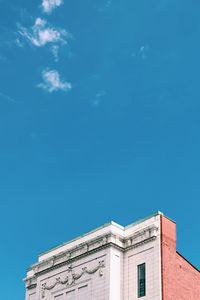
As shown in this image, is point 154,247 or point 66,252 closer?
point 154,247

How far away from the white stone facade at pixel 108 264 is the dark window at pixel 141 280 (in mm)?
282

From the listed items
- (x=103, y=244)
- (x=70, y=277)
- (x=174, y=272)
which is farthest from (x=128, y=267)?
(x=70, y=277)

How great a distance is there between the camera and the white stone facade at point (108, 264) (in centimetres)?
4597

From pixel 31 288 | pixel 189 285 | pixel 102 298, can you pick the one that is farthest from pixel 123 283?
pixel 31 288

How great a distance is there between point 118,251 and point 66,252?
5470 mm

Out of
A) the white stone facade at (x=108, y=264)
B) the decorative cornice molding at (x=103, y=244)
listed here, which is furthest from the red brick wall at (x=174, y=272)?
the decorative cornice molding at (x=103, y=244)

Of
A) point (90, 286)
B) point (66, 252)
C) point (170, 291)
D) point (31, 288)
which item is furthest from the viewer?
point (31, 288)

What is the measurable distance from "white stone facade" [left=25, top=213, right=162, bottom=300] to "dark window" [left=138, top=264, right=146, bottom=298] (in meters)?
0.28

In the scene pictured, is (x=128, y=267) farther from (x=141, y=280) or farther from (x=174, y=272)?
(x=174, y=272)

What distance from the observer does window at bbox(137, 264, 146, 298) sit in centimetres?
4559

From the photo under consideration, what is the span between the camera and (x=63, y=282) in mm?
50469

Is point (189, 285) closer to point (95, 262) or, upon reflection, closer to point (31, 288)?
point (95, 262)

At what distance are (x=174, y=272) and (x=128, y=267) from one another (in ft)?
12.4

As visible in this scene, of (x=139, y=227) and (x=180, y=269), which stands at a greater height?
(x=139, y=227)
